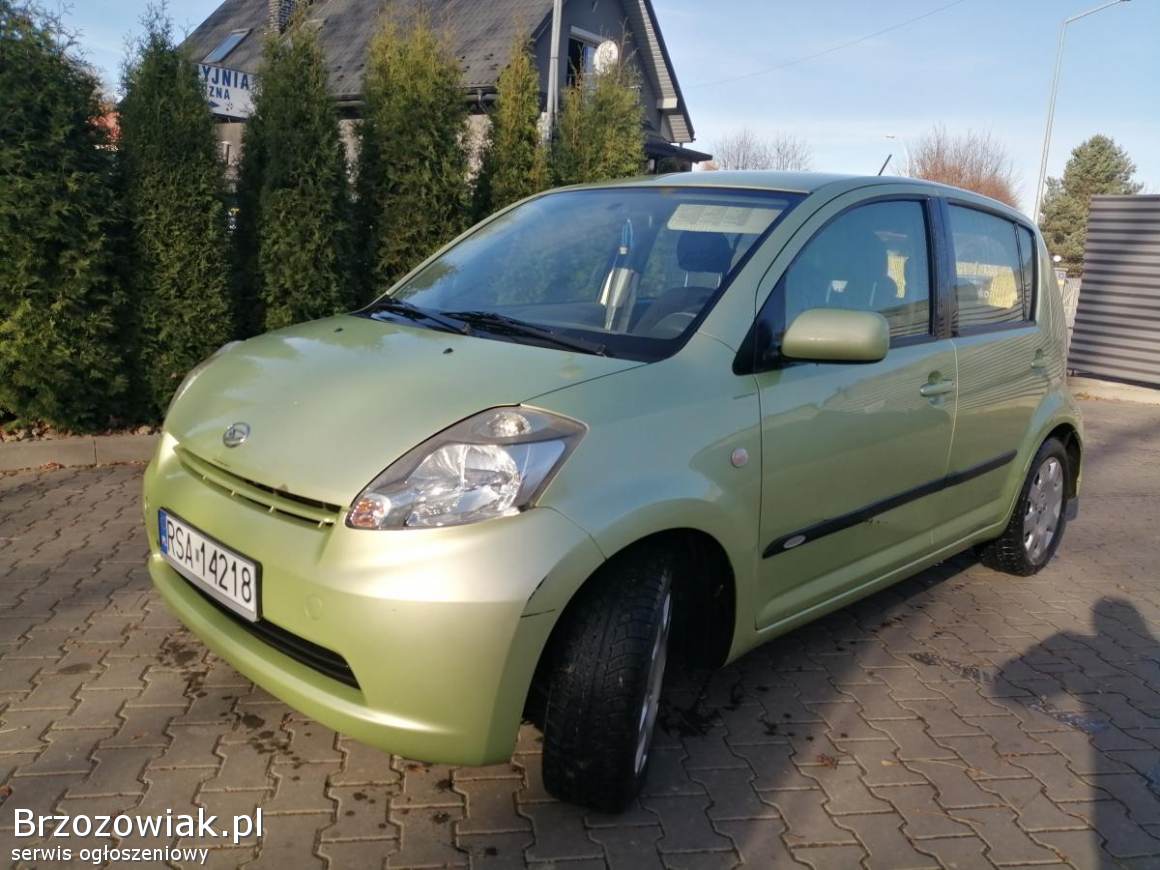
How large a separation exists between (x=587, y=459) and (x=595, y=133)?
7.39 m

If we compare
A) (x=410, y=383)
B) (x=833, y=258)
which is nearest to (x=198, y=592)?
(x=410, y=383)

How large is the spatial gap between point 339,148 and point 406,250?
0.93 metres

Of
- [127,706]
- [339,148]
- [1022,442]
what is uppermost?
[339,148]

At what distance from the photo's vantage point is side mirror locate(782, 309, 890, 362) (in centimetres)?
273

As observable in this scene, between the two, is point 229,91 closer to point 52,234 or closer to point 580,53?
point 52,234

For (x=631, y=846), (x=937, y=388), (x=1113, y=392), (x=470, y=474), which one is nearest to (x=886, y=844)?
(x=631, y=846)

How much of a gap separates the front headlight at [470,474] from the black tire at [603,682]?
0.34 metres

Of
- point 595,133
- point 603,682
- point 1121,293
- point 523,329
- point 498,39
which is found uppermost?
point 498,39

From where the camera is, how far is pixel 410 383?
2.51 m

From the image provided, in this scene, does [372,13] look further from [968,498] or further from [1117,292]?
[968,498]

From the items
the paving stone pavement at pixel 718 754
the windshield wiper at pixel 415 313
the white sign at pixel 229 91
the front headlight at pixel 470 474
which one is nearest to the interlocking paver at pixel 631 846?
the paving stone pavement at pixel 718 754

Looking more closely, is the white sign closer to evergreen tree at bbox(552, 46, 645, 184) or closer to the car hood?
evergreen tree at bbox(552, 46, 645, 184)

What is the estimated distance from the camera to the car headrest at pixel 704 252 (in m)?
3.00

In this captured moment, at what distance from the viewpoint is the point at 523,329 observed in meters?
2.89
